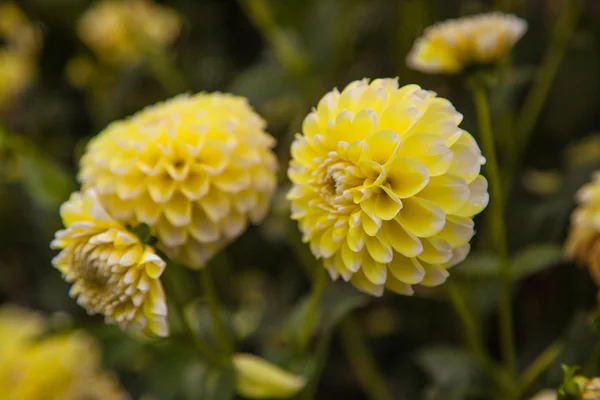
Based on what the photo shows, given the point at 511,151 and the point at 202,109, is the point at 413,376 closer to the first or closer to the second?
the point at 511,151

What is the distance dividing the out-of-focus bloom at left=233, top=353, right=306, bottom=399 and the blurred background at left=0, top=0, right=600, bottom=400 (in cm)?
2

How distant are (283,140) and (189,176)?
325 mm

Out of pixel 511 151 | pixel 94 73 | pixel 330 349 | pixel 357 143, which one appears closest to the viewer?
pixel 357 143

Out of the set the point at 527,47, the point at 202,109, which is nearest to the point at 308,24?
the point at 527,47

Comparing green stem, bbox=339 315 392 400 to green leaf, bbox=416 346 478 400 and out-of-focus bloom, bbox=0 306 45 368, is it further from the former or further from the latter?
out-of-focus bloom, bbox=0 306 45 368

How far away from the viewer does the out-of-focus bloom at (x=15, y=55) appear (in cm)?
78

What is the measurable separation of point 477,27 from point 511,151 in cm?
17

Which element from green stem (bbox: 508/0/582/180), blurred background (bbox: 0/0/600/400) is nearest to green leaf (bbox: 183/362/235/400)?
blurred background (bbox: 0/0/600/400)

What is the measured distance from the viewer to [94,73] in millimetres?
745

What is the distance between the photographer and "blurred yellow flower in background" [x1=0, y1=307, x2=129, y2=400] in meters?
0.53

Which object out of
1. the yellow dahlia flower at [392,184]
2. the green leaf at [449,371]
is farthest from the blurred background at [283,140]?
the yellow dahlia flower at [392,184]

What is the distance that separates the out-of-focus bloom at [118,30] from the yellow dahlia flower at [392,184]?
486 mm

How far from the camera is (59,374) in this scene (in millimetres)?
550

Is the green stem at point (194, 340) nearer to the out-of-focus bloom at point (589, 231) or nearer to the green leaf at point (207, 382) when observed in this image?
the green leaf at point (207, 382)
